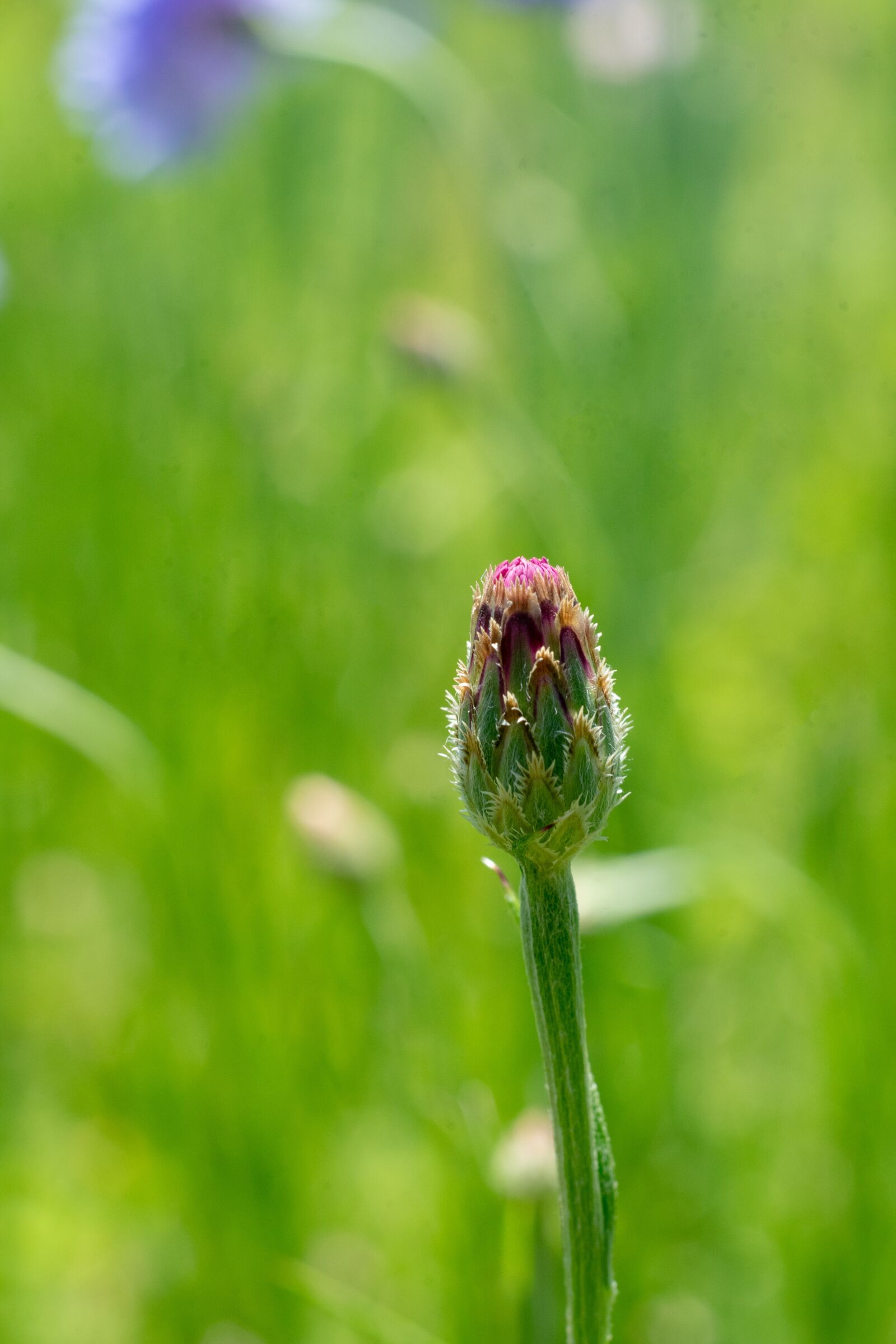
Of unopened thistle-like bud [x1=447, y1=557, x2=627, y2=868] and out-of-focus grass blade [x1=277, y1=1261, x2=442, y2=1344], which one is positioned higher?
unopened thistle-like bud [x1=447, y1=557, x2=627, y2=868]

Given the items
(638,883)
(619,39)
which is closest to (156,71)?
(619,39)

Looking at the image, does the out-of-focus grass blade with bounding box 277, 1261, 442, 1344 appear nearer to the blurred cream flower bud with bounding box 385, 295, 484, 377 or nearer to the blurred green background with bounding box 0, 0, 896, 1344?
the blurred green background with bounding box 0, 0, 896, 1344

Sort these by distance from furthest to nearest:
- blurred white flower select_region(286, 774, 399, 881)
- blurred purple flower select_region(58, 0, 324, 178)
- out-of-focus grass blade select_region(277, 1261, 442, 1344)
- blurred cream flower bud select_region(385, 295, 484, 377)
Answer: blurred purple flower select_region(58, 0, 324, 178) → blurred cream flower bud select_region(385, 295, 484, 377) → blurred white flower select_region(286, 774, 399, 881) → out-of-focus grass blade select_region(277, 1261, 442, 1344)

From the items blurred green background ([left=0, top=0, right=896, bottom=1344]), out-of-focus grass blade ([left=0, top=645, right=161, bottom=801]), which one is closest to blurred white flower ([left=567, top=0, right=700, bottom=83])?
blurred green background ([left=0, top=0, right=896, bottom=1344])

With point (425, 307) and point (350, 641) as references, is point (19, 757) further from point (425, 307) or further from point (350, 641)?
point (425, 307)

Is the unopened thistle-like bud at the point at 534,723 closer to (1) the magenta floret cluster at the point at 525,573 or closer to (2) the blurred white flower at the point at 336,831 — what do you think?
(1) the magenta floret cluster at the point at 525,573

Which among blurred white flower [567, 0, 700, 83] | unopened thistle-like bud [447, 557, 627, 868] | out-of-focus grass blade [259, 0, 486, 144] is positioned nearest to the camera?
unopened thistle-like bud [447, 557, 627, 868]

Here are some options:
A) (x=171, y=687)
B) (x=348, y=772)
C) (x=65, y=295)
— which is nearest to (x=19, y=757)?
(x=171, y=687)
